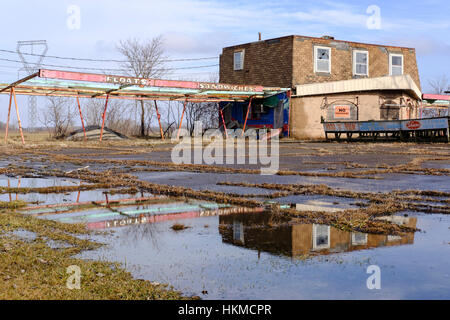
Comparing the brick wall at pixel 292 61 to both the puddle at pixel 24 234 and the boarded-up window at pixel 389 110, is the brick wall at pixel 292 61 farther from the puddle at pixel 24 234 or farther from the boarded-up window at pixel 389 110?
the puddle at pixel 24 234

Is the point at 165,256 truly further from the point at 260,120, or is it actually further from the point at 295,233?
the point at 260,120

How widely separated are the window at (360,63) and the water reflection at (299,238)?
3156 centimetres

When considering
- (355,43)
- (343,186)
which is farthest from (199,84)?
(343,186)

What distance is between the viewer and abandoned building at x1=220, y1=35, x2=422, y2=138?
3250 centimetres

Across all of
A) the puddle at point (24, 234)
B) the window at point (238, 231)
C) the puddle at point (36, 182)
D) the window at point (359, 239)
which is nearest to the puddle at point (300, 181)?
the puddle at point (36, 182)

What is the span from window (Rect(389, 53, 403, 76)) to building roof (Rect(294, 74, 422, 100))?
4.92 metres

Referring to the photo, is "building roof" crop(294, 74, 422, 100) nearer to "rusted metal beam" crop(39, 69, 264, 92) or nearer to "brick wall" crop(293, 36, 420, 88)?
"brick wall" crop(293, 36, 420, 88)

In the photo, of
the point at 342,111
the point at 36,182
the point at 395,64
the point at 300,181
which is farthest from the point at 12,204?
the point at 395,64

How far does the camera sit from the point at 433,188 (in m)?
8.66

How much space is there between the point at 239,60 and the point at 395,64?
11.9 meters

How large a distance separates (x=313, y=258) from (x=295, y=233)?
2.89 feet

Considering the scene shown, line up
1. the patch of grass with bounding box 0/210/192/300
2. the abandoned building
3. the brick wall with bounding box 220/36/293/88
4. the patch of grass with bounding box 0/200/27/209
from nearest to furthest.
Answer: the patch of grass with bounding box 0/210/192/300, the patch of grass with bounding box 0/200/27/209, the abandoned building, the brick wall with bounding box 220/36/293/88

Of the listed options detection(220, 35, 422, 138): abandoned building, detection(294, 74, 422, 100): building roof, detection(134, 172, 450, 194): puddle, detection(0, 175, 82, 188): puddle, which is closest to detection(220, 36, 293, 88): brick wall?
detection(220, 35, 422, 138): abandoned building

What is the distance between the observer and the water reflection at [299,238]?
453 cm
